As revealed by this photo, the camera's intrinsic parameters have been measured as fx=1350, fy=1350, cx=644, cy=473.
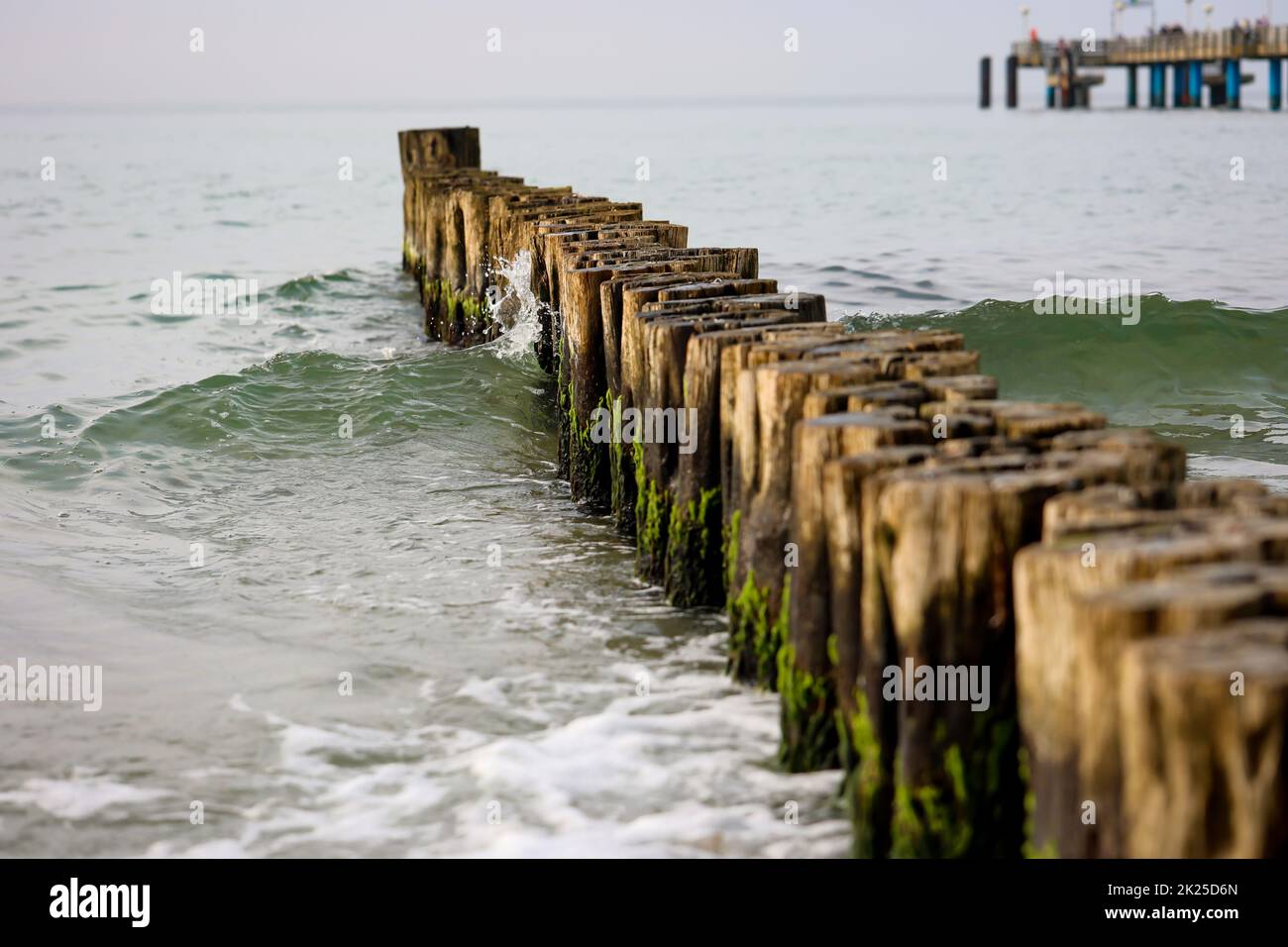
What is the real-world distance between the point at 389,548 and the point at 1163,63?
2922 inches

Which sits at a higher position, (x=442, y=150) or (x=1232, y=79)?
(x=1232, y=79)

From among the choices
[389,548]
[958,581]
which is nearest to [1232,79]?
[389,548]

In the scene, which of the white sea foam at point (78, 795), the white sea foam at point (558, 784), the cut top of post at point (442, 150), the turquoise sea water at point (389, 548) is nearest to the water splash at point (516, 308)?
the turquoise sea water at point (389, 548)

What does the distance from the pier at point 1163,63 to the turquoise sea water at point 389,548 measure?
4658cm

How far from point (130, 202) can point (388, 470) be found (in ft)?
94.3

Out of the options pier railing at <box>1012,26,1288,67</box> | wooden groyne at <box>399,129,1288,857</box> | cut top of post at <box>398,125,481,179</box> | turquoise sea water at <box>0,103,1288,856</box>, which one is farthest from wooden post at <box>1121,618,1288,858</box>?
pier railing at <box>1012,26,1288,67</box>

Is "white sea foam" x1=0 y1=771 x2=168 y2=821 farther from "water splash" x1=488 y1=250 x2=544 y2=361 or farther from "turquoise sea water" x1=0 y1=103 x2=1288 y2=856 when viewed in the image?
"water splash" x1=488 y1=250 x2=544 y2=361

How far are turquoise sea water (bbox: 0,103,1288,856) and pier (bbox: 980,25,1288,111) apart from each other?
153 ft

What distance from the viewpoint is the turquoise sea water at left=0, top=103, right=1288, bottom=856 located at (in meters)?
4.21

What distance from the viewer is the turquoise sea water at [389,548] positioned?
4215 millimetres

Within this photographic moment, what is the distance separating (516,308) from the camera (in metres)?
11.0

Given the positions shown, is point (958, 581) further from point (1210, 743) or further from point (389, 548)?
point (389, 548)

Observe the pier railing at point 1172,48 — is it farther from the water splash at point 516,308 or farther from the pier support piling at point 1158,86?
the water splash at point 516,308
